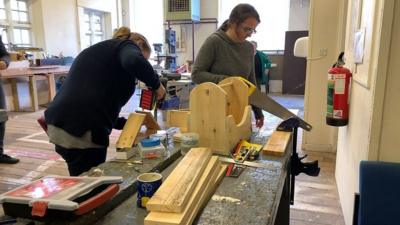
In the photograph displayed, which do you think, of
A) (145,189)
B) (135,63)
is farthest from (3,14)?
(145,189)

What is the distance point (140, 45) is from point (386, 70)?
43.8 inches

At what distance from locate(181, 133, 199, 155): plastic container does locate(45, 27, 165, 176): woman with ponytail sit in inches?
13.7

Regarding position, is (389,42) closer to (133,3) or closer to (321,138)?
(321,138)

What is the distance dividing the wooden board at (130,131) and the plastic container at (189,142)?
20 centimetres

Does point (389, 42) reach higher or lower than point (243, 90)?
higher

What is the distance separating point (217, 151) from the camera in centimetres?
126

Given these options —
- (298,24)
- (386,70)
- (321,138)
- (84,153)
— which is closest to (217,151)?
(84,153)

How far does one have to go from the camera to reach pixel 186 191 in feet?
2.71

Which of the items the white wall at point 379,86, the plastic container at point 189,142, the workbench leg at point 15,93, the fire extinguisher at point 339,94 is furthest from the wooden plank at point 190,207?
the workbench leg at point 15,93

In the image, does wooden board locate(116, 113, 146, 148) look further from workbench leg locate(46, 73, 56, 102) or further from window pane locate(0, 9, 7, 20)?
window pane locate(0, 9, 7, 20)

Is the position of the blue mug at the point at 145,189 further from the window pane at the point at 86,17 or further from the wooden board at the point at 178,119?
the window pane at the point at 86,17

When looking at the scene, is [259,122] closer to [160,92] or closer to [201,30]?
[160,92]

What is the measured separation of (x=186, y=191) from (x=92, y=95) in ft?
2.52

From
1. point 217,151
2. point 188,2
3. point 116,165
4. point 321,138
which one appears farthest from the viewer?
point 188,2
